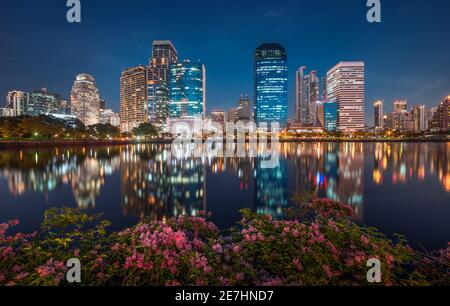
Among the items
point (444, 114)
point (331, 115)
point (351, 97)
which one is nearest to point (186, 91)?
point (331, 115)

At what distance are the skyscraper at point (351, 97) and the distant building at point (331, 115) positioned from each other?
456 cm

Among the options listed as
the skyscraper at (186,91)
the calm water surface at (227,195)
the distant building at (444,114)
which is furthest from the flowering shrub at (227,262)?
the distant building at (444,114)

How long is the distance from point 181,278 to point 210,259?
56 cm

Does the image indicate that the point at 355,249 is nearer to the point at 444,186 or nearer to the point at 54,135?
the point at 444,186

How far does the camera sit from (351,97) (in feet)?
621

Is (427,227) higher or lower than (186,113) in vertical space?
lower

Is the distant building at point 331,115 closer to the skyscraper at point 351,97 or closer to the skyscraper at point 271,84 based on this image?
the skyscraper at point 351,97

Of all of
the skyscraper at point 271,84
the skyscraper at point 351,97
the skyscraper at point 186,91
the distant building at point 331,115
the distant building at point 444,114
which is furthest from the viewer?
the distant building at point 331,115

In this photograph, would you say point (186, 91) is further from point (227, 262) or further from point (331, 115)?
point (227, 262)

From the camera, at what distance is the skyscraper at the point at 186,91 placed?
598ft

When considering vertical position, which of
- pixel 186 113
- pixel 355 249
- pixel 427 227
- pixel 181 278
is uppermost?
pixel 186 113

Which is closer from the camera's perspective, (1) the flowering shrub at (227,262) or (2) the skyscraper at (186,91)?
(1) the flowering shrub at (227,262)
